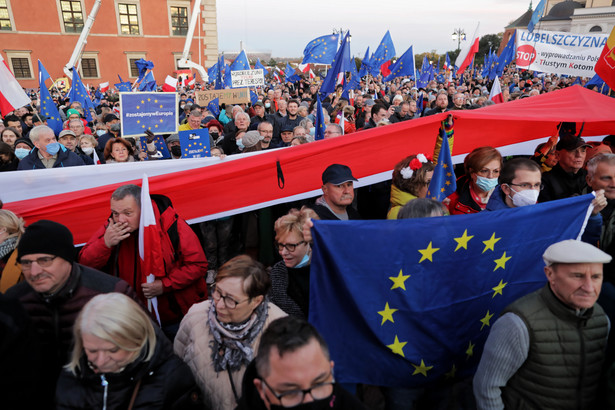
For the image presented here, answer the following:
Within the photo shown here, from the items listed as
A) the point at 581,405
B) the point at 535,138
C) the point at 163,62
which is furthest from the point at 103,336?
the point at 163,62

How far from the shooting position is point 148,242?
109 inches

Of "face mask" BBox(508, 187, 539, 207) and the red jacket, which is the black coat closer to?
the red jacket

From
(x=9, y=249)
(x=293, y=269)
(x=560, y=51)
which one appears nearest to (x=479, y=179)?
(x=293, y=269)

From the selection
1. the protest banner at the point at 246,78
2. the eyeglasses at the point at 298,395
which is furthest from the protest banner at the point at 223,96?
the eyeglasses at the point at 298,395

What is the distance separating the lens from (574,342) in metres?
1.89

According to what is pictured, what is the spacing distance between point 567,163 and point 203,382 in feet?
12.8

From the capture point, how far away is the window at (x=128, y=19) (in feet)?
105

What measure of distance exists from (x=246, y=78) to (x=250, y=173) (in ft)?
27.4

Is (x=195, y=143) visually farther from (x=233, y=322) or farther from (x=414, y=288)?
(x=414, y=288)

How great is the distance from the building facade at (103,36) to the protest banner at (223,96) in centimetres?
2158

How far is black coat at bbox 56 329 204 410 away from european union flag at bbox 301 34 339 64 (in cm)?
1047

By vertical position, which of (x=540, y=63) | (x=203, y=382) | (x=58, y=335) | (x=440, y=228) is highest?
(x=540, y=63)

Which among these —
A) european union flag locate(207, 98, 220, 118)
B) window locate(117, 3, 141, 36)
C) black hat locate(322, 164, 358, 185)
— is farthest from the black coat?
window locate(117, 3, 141, 36)

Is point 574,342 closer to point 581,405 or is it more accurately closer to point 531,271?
point 581,405
